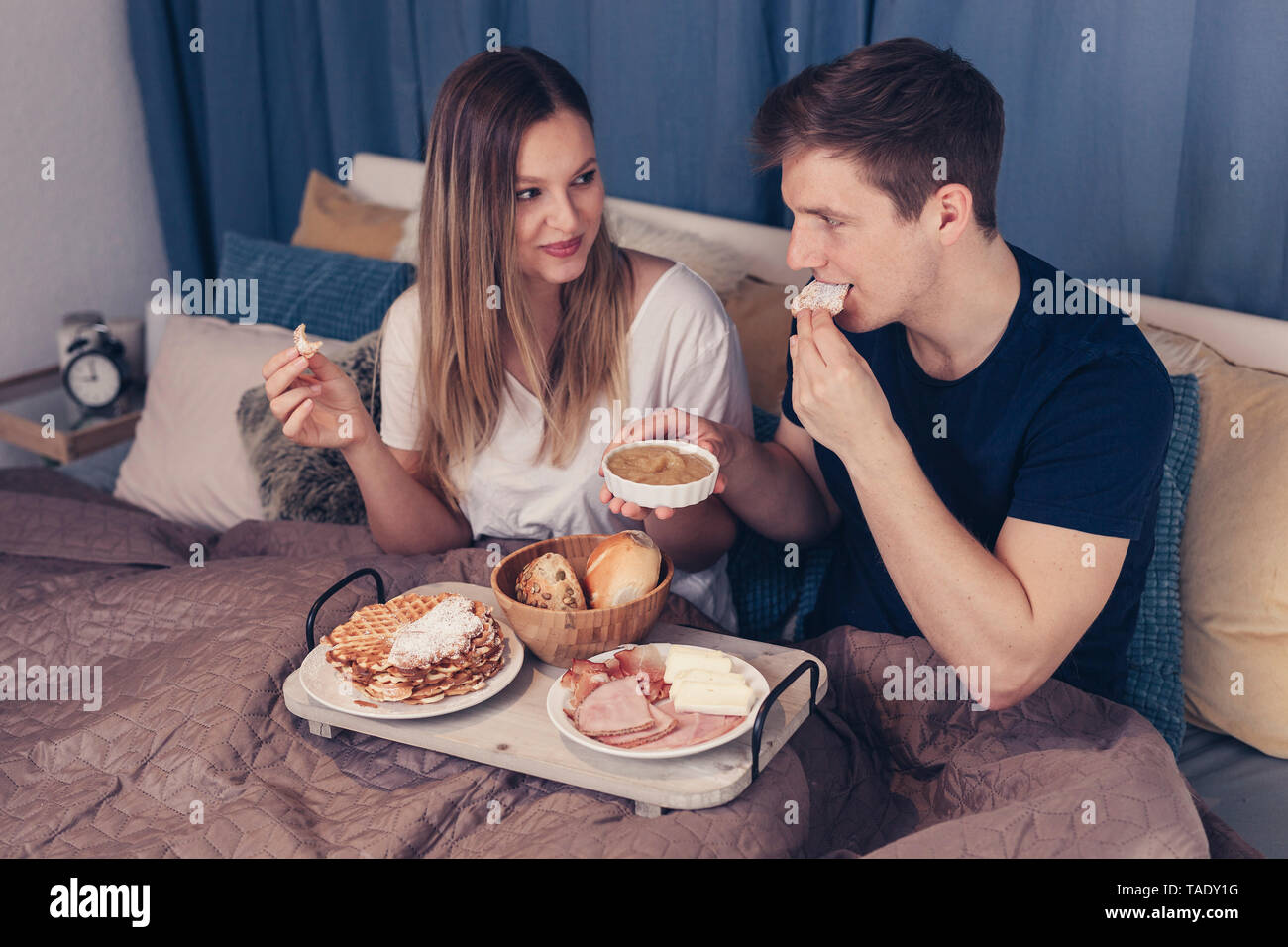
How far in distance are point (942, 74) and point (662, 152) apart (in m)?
1.15

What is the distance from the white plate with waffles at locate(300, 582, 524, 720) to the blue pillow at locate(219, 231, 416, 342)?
1.19 m

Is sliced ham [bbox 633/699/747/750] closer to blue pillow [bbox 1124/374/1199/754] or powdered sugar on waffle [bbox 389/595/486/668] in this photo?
powdered sugar on waffle [bbox 389/595/486/668]

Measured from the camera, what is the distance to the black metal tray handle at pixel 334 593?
128 cm

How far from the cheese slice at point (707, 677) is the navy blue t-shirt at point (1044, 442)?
37 centimetres

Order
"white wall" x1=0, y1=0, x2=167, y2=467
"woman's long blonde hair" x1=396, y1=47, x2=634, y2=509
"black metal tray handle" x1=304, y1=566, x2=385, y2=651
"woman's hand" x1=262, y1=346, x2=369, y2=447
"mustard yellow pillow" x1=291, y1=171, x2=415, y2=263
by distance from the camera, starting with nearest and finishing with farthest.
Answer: "black metal tray handle" x1=304, y1=566, x2=385, y2=651, "woman's hand" x1=262, y1=346, x2=369, y2=447, "woman's long blonde hair" x1=396, y1=47, x2=634, y2=509, "mustard yellow pillow" x1=291, y1=171, x2=415, y2=263, "white wall" x1=0, y1=0, x2=167, y2=467

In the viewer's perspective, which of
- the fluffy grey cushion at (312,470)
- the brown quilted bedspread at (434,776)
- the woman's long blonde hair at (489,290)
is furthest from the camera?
the fluffy grey cushion at (312,470)

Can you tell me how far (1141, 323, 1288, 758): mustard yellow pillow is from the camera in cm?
148

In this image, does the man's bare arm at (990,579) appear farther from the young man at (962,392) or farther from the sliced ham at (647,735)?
the sliced ham at (647,735)

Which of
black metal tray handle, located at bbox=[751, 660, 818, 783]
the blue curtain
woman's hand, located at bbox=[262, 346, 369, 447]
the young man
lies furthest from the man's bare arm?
the blue curtain

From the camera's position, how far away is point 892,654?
129 centimetres

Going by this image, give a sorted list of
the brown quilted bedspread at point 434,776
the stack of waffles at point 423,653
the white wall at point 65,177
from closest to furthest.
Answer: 1. the brown quilted bedspread at point 434,776
2. the stack of waffles at point 423,653
3. the white wall at point 65,177

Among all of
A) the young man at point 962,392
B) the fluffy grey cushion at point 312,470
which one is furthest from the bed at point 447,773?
the fluffy grey cushion at point 312,470
